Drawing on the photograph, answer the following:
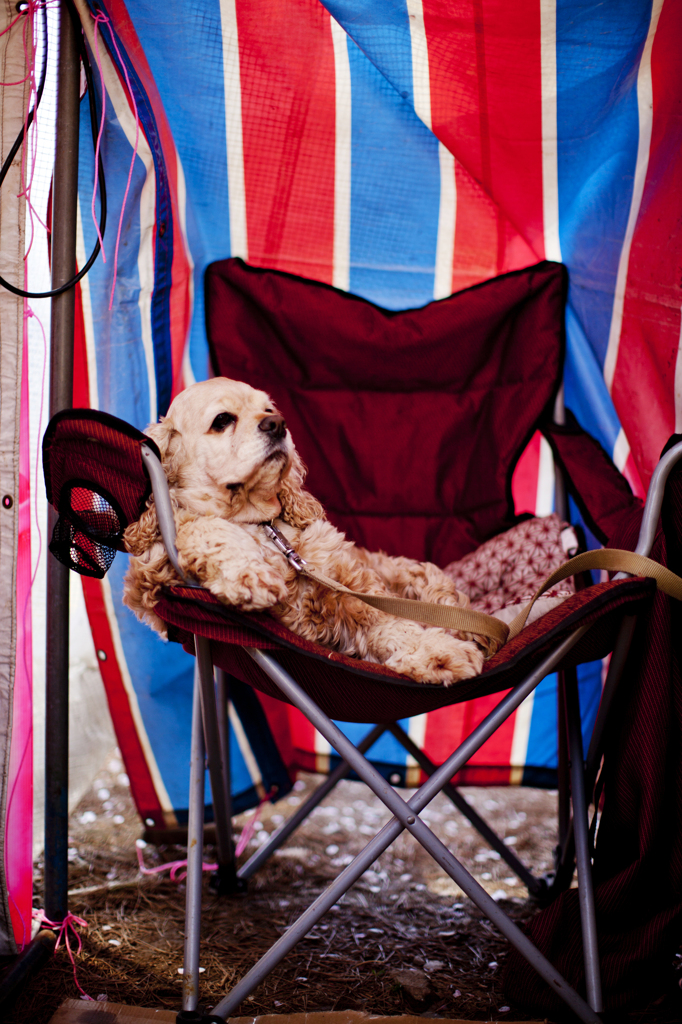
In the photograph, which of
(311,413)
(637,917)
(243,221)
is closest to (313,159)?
(243,221)

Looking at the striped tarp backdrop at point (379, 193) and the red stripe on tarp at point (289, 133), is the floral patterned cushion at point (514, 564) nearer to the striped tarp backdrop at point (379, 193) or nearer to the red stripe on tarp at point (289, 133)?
the striped tarp backdrop at point (379, 193)

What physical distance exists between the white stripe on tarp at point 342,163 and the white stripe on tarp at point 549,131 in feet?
1.65

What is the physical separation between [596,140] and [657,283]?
0.47 meters

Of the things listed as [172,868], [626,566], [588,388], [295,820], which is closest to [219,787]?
[295,820]

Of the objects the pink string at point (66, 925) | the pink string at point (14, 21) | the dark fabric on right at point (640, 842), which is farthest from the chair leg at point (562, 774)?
the pink string at point (14, 21)

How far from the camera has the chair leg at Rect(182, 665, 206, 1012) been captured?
1432mm

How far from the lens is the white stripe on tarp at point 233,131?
1846 mm

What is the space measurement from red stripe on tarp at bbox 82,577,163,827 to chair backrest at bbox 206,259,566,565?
2.33 feet

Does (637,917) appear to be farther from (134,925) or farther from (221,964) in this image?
(134,925)

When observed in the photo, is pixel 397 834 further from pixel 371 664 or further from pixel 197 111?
pixel 197 111

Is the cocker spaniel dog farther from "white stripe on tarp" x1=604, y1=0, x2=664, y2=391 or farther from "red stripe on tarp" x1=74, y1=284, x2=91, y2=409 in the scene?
"white stripe on tarp" x1=604, y1=0, x2=664, y2=391

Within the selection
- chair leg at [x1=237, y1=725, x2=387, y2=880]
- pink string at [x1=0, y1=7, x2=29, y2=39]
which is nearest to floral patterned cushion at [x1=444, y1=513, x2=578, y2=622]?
chair leg at [x1=237, y1=725, x2=387, y2=880]

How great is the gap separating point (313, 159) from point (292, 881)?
2051mm

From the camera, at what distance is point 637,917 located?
1503 mm
